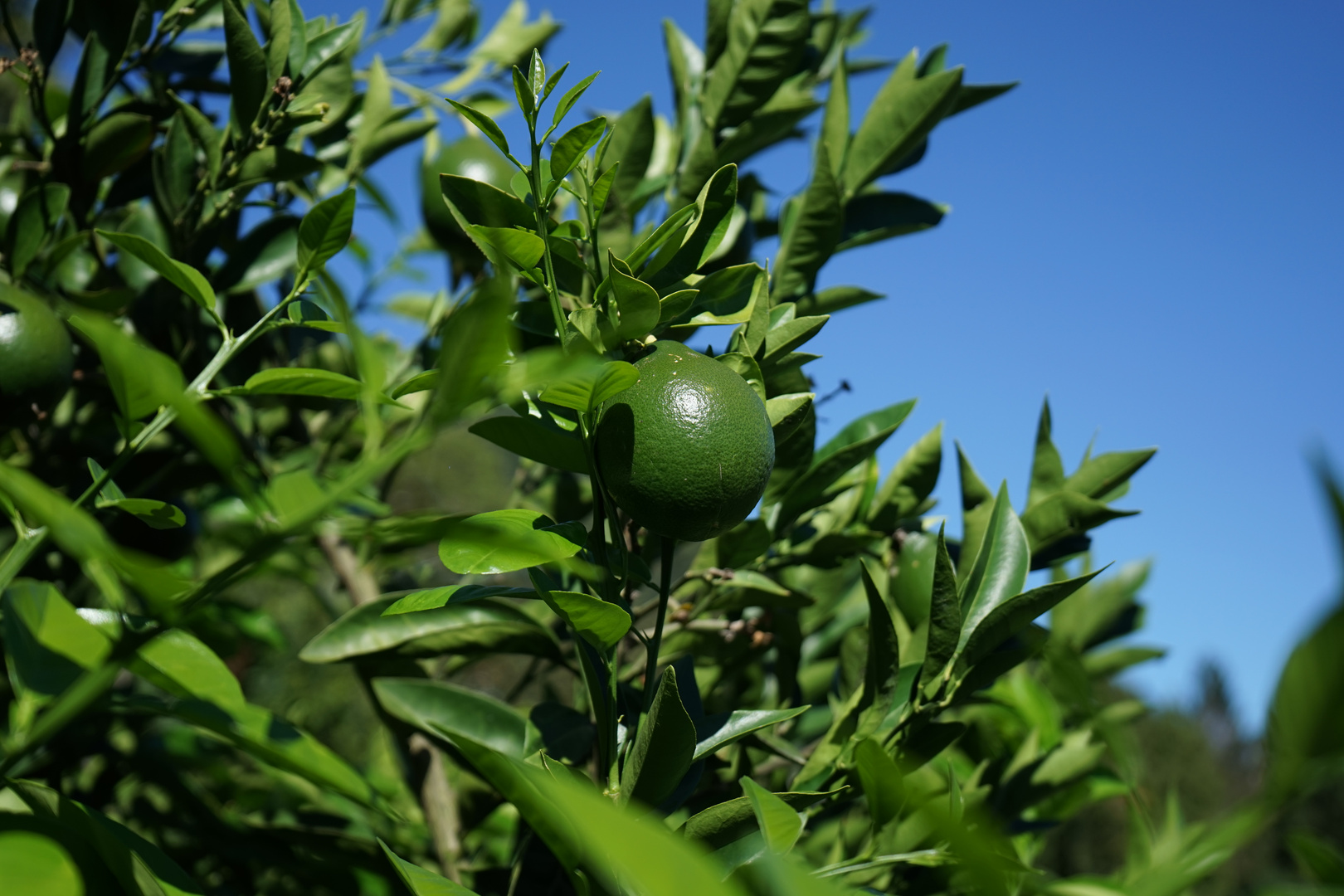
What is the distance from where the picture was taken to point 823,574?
1269 millimetres

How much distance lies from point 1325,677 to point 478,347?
0.97 feet

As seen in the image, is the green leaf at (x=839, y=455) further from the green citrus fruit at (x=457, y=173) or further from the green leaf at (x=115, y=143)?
the green leaf at (x=115, y=143)

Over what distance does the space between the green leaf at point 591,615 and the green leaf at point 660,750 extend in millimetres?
41

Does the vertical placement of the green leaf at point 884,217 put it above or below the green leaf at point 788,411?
above

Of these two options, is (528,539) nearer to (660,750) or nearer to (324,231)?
(660,750)

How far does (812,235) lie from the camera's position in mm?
945

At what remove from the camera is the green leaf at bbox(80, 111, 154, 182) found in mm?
1034

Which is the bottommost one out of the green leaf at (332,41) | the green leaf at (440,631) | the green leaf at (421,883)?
the green leaf at (440,631)

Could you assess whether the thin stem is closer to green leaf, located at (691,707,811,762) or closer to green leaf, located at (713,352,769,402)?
green leaf, located at (713,352,769,402)

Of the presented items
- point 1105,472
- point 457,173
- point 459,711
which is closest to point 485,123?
point 459,711

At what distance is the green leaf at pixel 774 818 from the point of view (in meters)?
0.49

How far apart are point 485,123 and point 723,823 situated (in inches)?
18.4

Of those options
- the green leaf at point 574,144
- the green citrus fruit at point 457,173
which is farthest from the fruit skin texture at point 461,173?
the green leaf at point 574,144

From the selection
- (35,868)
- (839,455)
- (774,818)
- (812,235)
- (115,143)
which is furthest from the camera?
(115,143)
